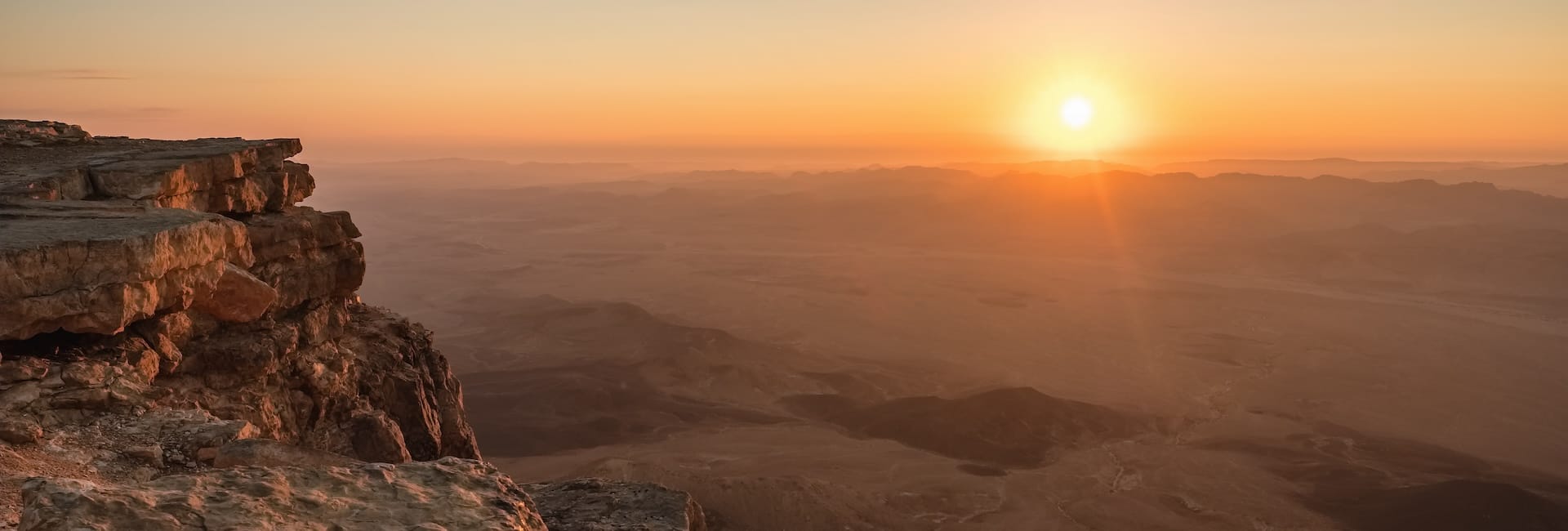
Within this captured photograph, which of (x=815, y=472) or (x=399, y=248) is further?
(x=399, y=248)

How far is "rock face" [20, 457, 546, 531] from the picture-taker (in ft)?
15.0

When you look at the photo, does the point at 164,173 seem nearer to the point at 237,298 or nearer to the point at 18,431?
the point at 237,298

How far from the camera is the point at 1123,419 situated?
118ft

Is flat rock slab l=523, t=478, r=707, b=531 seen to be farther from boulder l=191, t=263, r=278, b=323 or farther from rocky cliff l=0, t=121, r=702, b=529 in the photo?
boulder l=191, t=263, r=278, b=323

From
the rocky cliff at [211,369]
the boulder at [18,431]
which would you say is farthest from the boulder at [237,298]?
the boulder at [18,431]

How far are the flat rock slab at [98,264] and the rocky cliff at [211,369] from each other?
0.02 m

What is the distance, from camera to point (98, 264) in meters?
7.95

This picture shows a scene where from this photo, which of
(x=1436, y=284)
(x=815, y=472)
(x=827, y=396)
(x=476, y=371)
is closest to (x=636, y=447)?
(x=815, y=472)

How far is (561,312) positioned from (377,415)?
43.8 m

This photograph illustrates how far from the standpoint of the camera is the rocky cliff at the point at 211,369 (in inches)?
212

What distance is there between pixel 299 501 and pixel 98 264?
4.60m

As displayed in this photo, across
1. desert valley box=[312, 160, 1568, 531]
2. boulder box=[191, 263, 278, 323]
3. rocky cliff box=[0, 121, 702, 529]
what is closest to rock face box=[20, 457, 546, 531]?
rocky cliff box=[0, 121, 702, 529]

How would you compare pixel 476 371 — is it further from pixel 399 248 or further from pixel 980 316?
pixel 399 248

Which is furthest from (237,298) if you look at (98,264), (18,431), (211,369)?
(18,431)
